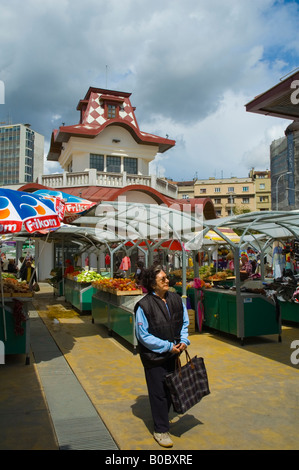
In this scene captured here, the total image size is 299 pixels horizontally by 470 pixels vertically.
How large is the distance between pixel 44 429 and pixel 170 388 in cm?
163

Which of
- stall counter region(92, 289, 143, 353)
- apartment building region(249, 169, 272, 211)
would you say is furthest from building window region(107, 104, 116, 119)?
apartment building region(249, 169, 272, 211)

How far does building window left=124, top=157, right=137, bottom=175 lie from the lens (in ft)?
97.2

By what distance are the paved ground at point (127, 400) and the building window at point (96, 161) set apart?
20.8m

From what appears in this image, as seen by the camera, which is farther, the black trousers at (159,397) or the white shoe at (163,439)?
the black trousers at (159,397)

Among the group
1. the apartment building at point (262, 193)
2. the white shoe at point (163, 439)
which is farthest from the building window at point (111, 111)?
the apartment building at point (262, 193)

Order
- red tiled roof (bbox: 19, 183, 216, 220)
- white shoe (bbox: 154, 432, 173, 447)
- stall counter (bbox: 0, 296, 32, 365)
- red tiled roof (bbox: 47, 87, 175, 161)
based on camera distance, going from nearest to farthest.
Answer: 1. white shoe (bbox: 154, 432, 173, 447)
2. stall counter (bbox: 0, 296, 32, 365)
3. red tiled roof (bbox: 19, 183, 216, 220)
4. red tiled roof (bbox: 47, 87, 175, 161)

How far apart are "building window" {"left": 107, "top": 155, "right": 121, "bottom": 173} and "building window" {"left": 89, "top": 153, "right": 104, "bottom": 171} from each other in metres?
0.53

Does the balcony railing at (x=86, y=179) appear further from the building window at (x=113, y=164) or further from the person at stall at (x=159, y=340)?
the person at stall at (x=159, y=340)

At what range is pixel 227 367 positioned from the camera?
7133mm

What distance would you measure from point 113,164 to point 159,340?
2599cm

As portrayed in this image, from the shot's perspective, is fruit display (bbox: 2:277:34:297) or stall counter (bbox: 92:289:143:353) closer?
fruit display (bbox: 2:277:34:297)

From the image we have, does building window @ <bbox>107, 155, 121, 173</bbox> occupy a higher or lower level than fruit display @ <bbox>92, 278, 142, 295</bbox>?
higher

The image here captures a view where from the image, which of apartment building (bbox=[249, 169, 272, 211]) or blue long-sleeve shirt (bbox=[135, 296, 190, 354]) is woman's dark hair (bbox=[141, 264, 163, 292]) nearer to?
blue long-sleeve shirt (bbox=[135, 296, 190, 354])

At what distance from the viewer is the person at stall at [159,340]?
13.6 ft
